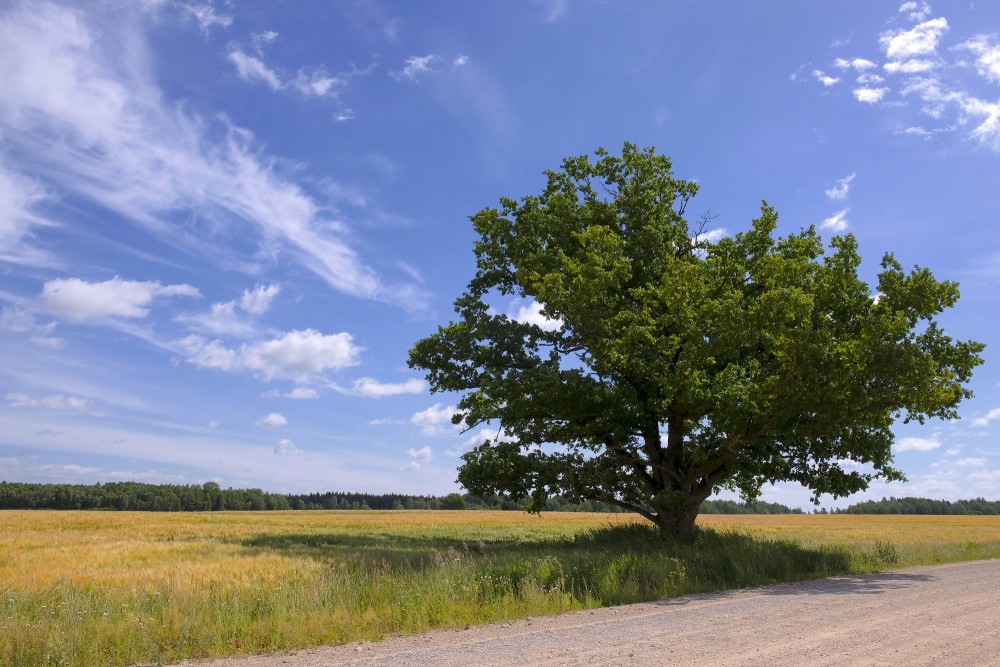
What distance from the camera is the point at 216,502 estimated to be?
441 ft

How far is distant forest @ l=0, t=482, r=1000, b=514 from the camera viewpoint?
12631cm

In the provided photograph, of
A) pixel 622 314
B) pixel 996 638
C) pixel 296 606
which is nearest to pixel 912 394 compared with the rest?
pixel 622 314

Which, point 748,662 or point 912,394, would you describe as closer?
point 748,662

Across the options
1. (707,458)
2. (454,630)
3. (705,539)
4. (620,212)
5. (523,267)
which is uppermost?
(620,212)

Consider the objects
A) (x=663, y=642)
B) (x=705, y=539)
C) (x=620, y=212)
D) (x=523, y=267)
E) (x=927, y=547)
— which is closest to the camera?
(x=663, y=642)

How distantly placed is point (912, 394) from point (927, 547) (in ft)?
35.9

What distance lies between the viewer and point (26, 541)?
98.9 ft

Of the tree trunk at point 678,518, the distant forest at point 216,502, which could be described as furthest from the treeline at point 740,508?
the tree trunk at point 678,518

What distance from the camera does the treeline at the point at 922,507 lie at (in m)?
141

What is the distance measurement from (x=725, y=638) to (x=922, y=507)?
167094 mm

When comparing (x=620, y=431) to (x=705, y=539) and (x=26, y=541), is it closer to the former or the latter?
(x=705, y=539)

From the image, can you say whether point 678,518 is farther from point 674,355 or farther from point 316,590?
point 316,590

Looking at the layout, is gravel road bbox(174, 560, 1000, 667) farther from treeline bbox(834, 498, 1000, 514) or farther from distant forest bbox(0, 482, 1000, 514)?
treeline bbox(834, 498, 1000, 514)

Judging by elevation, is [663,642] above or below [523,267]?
below
